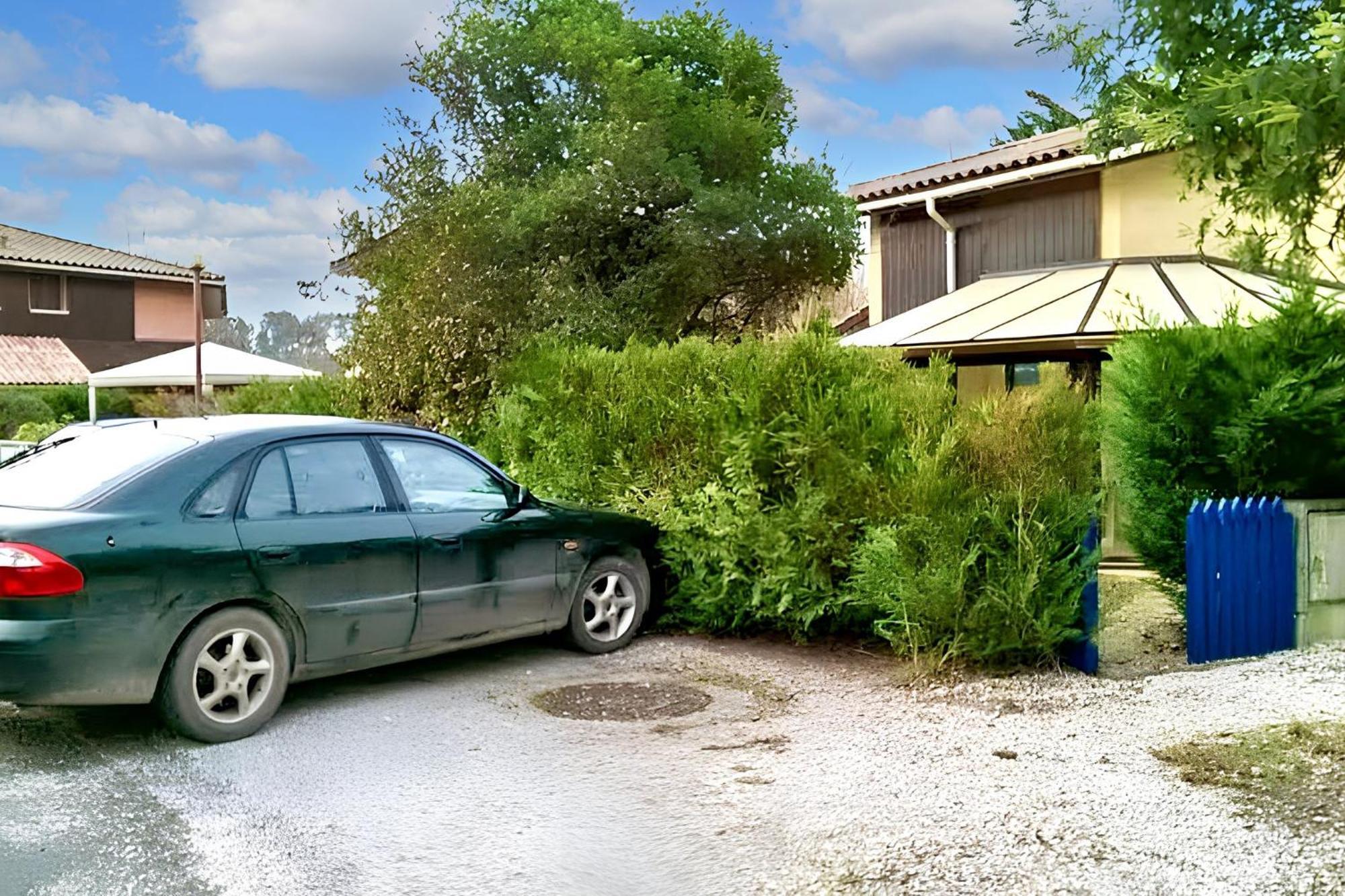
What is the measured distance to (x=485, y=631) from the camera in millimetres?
7219

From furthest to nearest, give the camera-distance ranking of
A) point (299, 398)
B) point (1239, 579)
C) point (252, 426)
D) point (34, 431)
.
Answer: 1. point (34, 431)
2. point (299, 398)
3. point (1239, 579)
4. point (252, 426)

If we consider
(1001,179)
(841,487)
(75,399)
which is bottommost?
(841,487)

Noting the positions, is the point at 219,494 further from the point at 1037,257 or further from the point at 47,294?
the point at 47,294

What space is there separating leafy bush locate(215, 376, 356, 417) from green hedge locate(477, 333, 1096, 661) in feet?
18.6

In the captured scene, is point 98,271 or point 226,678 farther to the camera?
point 98,271

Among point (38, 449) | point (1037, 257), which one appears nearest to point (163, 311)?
point (1037, 257)

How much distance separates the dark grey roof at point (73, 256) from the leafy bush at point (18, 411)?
8.47 meters

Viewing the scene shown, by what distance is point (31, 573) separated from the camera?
5.34 metres

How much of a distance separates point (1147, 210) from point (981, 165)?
7.94ft

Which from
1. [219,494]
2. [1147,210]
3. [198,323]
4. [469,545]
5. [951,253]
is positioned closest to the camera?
[219,494]

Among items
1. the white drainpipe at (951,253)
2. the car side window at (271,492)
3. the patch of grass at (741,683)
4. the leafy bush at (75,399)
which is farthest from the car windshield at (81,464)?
the leafy bush at (75,399)

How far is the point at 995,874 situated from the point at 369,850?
235 cm

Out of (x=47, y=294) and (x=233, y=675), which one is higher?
(x=47, y=294)

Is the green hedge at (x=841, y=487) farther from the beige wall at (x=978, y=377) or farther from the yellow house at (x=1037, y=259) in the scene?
the beige wall at (x=978, y=377)
